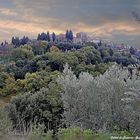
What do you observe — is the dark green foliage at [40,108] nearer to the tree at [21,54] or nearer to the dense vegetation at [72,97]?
the dense vegetation at [72,97]

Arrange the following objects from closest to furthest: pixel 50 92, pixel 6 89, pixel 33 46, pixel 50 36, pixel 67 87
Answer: pixel 67 87 < pixel 50 92 < pixel 6 89 < pixel 33 46 < pixel 50 36

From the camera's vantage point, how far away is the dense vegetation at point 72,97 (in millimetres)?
9875

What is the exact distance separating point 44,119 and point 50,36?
87273mm

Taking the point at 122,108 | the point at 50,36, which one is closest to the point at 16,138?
the point at 122,108

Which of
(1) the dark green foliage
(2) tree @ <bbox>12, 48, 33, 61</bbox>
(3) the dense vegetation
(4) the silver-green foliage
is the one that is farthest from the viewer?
(2) tree @ <bbox>12, 48, 33, 61</bbox>

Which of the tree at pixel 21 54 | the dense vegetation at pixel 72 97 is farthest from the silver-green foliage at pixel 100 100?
the tree at pixel 21 54

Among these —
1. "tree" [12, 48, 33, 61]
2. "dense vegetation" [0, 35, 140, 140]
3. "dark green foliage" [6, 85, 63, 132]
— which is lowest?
"dark green foliage" [6, 85, 63, 132]

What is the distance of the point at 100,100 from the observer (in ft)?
48.2

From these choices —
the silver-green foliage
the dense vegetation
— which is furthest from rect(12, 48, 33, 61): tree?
the silver-green foliage

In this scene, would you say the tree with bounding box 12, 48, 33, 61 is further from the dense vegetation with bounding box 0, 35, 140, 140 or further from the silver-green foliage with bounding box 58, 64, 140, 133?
the silver-green foliage with bounding box 58, 64, 140, 133

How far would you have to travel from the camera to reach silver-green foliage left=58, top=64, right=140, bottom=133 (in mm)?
13555

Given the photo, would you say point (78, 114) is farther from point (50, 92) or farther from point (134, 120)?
point (50, 92)

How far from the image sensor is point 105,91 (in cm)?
1458

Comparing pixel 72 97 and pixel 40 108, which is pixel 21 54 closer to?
pixel 40 108
